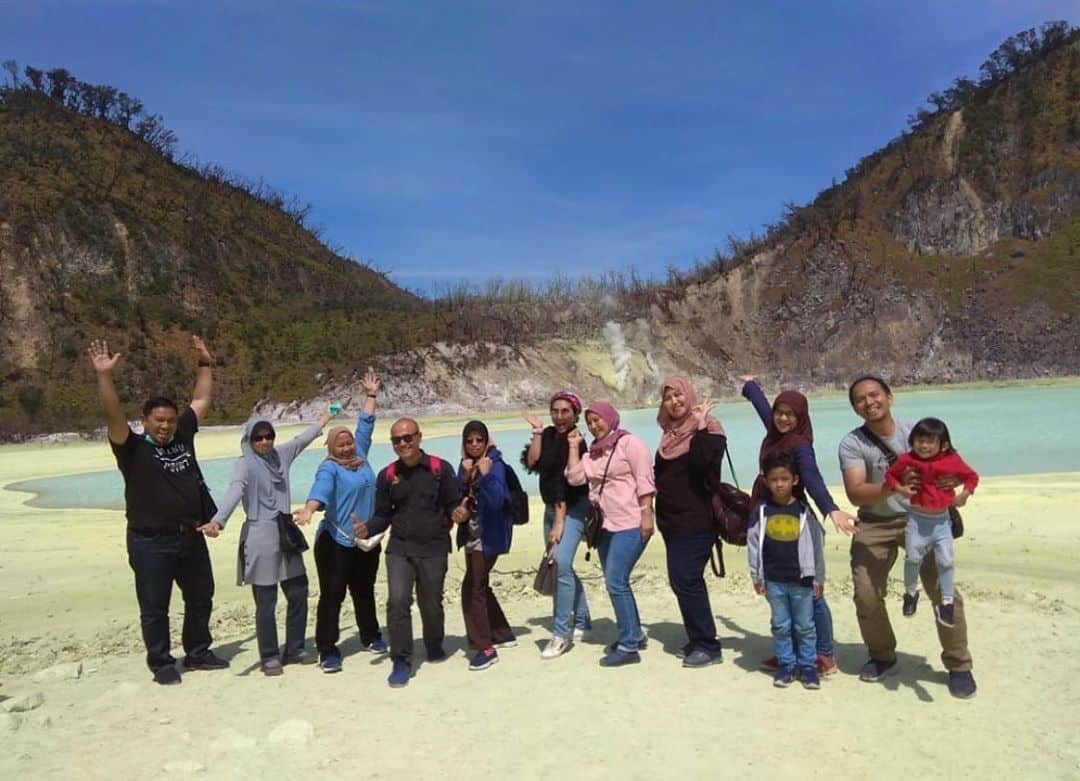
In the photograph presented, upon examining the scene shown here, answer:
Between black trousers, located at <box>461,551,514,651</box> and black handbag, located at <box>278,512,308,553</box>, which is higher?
black handbag, located at <box>278,512,308,553</box>

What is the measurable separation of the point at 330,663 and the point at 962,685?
12.5 feet

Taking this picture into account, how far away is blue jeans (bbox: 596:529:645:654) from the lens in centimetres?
515

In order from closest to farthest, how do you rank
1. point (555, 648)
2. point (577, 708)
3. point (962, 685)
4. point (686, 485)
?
1. point (962, 685)
2. point (577, 708)
3. point (686, 485)
4. point (555, 648)

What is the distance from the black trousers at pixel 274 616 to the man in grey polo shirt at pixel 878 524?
353 cm

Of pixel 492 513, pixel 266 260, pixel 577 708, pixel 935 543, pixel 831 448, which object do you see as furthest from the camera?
pixel 266 260

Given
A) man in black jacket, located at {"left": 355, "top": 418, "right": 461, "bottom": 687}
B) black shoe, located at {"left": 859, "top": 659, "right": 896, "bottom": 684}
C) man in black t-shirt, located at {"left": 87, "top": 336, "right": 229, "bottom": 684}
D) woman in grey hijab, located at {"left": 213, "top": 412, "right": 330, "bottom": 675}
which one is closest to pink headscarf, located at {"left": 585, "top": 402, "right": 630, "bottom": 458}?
man in black jacket, located at {"left": 355, "top": 418, "right": 461, "bottom": 687}

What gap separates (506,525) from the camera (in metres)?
5.52

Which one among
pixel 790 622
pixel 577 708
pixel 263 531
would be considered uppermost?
pixel 263 531

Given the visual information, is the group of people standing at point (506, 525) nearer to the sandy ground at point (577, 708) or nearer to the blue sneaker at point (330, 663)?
the blue sneaker at point (330, 663)

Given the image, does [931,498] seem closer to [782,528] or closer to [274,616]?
[782,528]

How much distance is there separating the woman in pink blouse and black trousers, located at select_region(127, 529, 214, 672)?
8.36 feet

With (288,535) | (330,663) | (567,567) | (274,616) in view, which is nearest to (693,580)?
(567,567)

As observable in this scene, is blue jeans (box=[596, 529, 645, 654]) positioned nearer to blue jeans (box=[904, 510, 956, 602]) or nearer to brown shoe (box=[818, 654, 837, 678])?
brown shoe (box=[818, 654, 837, 678])

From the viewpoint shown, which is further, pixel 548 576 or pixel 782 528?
pixel 548 576
